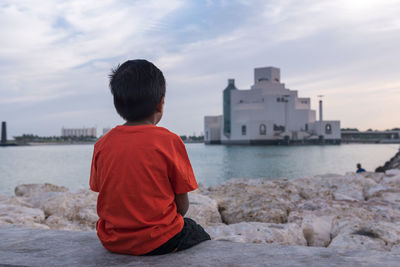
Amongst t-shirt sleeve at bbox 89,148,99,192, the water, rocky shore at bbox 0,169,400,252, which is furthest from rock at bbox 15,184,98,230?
the water

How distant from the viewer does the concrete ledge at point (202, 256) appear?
4.86 feet

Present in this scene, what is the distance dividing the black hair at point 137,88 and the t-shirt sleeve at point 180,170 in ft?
0.65

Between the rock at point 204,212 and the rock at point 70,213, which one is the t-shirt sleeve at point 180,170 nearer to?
the rock at point 204,212

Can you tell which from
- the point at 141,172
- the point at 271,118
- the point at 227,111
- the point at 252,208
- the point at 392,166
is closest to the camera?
the point at 141,172

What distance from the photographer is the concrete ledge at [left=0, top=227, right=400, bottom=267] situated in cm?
148

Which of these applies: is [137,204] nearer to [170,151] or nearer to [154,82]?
[170,151]

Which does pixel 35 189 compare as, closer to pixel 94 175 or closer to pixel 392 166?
pixel 94 175

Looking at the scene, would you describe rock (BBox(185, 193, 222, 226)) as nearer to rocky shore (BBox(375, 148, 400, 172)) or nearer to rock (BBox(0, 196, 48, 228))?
rock (BBox(0, 196, 48, 228))

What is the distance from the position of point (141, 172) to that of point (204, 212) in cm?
290

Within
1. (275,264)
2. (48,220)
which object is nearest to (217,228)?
(275,264)

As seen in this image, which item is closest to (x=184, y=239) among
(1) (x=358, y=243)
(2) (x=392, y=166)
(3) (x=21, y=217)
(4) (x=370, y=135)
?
(1) (x=358, y=243)

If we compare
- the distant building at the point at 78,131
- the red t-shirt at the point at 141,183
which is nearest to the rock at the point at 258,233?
the red t-shirt at the point at 141,183

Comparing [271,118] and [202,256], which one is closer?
[202,256]

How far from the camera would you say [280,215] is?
426 centimetres
